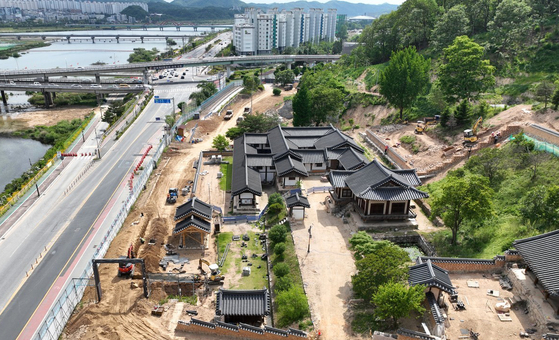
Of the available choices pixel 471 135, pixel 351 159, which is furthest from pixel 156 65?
pixel 471 135

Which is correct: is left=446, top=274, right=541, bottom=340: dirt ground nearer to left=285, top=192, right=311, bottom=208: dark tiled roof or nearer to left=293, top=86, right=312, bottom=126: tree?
left=285, top=192, right=311, bottom=208: dark tiled roof

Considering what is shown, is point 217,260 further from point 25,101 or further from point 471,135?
point 25,101

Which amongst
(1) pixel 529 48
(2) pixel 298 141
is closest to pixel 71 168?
(2) pixel 298 141

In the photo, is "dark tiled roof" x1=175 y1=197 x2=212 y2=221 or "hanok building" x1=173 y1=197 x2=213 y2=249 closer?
"hanok building" x1=173 y1=197 x2=213 y2=249

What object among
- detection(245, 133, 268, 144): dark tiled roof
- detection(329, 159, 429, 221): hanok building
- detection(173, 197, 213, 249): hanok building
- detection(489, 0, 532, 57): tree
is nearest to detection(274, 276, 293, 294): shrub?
detection(173, 197, 213, 249): hanok building

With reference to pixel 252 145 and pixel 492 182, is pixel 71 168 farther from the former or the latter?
pixel 492 182

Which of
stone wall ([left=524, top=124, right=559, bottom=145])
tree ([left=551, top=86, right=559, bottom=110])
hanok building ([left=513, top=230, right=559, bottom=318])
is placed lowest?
hanok building ([left=513, top=230, right=559, bottom=318])

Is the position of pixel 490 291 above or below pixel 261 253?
above
